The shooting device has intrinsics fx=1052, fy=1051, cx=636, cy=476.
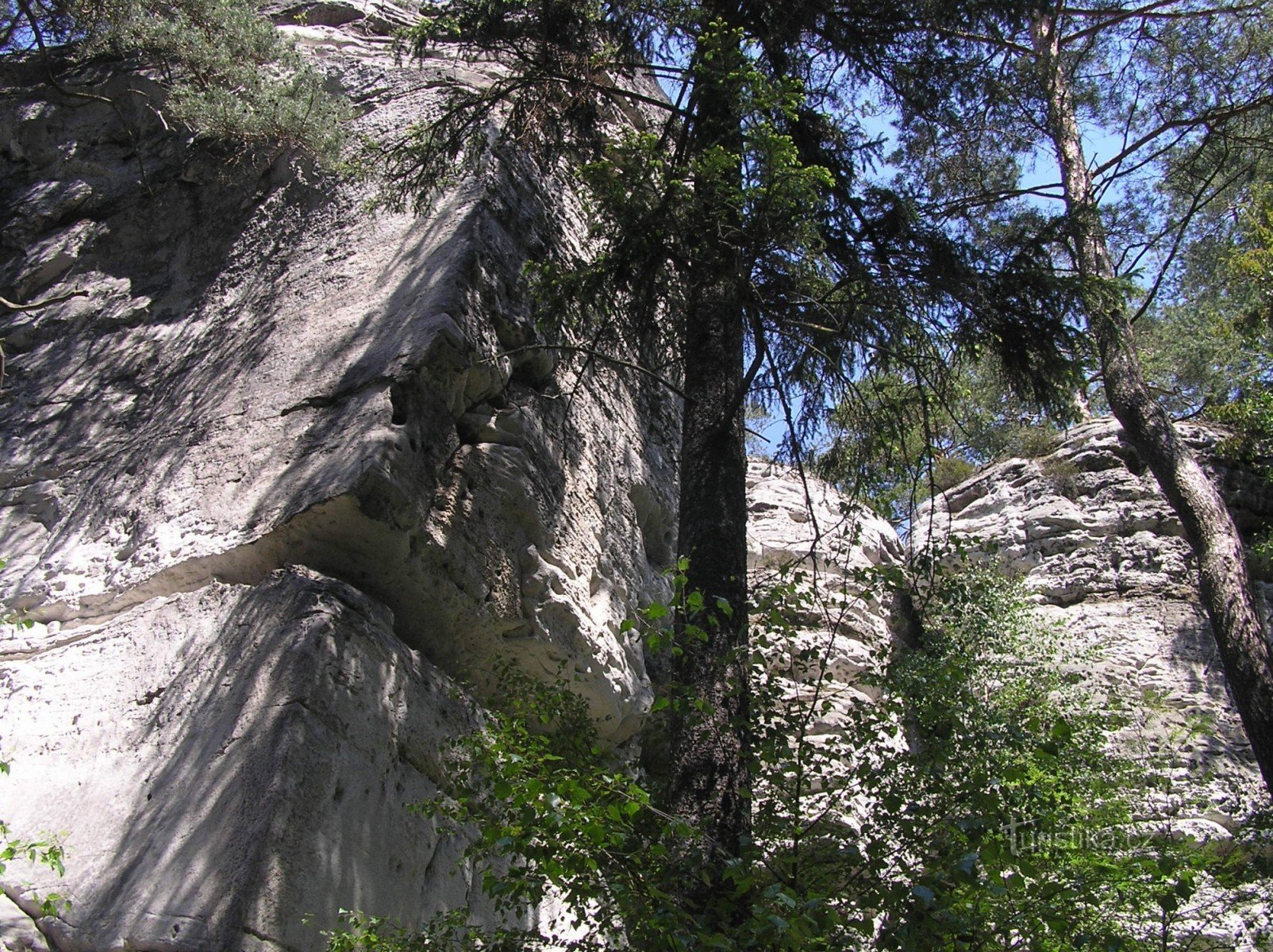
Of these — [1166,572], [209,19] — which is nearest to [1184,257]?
[1166,572]

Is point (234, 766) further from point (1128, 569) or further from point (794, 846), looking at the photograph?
point (1128, 569)

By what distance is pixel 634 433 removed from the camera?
8500 millimetres

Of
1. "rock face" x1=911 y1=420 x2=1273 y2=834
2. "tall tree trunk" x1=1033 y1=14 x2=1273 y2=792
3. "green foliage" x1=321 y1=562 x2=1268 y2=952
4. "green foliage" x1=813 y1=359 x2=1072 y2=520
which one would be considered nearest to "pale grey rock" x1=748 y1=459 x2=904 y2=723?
"rock face" x1=911 y1=420 x2=1273 y2=834

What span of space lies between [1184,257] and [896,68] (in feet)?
28.0

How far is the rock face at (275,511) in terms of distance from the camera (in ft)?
14.1

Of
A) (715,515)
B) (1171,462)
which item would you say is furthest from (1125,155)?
(715,515)

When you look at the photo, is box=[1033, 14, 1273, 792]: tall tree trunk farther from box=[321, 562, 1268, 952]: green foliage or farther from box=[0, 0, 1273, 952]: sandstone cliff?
box=[0, 0, 1273, 952]: sandstone cliff

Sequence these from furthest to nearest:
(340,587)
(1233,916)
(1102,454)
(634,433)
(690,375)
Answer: (1102,454)
(1233,916)
(634,433)
(690,375)
(340,587)

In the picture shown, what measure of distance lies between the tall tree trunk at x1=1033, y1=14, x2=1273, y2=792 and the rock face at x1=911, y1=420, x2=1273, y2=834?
101 inches

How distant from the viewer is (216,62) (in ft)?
27.0

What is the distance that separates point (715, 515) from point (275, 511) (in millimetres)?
2198

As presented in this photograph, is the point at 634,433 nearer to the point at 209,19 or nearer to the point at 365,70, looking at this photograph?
the point at 365,70

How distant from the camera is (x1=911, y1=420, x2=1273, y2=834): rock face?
11305 millimetres

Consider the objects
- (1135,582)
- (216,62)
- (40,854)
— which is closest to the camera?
(40,854)
